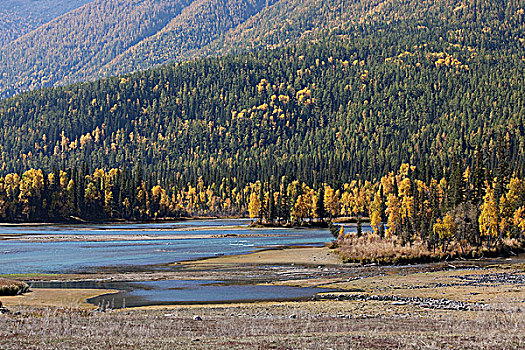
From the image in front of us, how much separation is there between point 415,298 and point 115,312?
19917 millimetres

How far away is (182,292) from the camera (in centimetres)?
5494

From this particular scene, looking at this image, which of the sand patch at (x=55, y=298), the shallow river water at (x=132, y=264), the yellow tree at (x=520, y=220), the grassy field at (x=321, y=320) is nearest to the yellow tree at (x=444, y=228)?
the yellow tree at (x=520, y=220)

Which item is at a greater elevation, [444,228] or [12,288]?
[444,228]

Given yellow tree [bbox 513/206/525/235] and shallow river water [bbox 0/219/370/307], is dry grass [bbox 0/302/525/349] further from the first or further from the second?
yellow tree [bbox 513/206/525/235]

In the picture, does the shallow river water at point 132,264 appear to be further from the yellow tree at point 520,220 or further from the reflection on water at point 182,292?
the yellow tree at point 520,220

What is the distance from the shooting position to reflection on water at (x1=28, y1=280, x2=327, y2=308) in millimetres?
A: 49875

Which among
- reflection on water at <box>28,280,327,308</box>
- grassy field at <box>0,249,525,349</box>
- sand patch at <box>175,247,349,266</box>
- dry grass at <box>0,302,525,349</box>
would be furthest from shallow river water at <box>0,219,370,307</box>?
dry grass at <box>0,302,525,349</box>

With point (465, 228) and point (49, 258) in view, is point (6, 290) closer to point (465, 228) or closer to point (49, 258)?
point (49, 258)

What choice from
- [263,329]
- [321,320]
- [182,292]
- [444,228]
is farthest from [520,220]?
[263,329]

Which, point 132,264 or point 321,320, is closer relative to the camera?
point 321,320

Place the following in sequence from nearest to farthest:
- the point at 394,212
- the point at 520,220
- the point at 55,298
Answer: the point at 55,298, the point at 520,220, the point at 394,212

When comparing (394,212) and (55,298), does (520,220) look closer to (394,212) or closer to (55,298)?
(394,212)

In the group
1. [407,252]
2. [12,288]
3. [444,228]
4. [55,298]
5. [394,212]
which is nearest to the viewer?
[55,298]

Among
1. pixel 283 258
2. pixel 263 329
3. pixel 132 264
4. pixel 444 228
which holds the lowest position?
pixel 283 258
